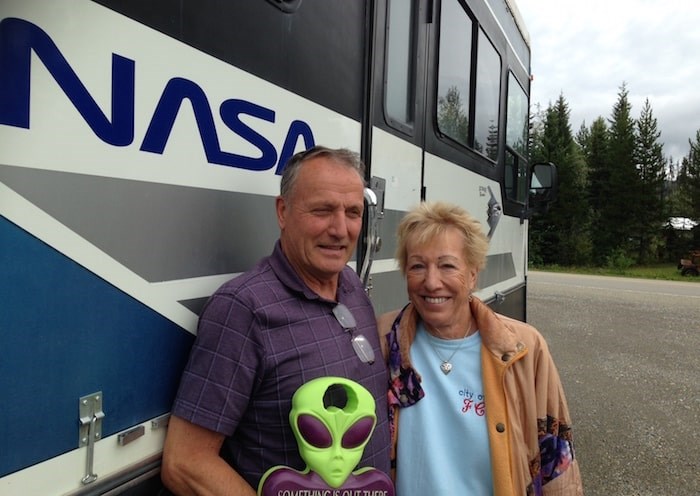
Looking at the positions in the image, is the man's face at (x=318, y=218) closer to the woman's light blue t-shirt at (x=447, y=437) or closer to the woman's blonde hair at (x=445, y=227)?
the woman's blonde hair at (x=445, y=227)

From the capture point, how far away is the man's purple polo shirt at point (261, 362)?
124 cm

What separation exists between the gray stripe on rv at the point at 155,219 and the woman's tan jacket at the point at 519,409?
0.62 meters

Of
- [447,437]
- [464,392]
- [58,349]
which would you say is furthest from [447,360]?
[58,349]

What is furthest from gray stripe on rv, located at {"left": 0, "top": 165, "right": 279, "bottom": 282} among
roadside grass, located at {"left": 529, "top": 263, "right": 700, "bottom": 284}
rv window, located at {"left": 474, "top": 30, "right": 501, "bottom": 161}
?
roadside grass, located at {"left": 529, "top": 263, "right": 700, "bottom": 284}

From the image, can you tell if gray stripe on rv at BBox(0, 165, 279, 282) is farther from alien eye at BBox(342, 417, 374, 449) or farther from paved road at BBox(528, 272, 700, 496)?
paved road at BBox(528, 272, 700, 496)

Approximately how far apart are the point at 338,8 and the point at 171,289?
1079 mm

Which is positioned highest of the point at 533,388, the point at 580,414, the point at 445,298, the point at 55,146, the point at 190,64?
the point at 190,64

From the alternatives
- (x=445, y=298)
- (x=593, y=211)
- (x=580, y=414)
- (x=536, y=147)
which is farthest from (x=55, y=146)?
(x=593, y=211)

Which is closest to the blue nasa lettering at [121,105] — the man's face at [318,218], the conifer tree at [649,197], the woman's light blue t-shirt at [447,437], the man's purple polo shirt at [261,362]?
the man's face at [318,218]

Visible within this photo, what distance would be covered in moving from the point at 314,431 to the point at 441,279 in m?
0.67

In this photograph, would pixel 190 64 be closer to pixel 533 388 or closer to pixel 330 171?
pixel 330 171

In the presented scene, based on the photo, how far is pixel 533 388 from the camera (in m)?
1.59

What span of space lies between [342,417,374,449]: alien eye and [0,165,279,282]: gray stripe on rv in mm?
500

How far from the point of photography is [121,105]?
1.07 m
